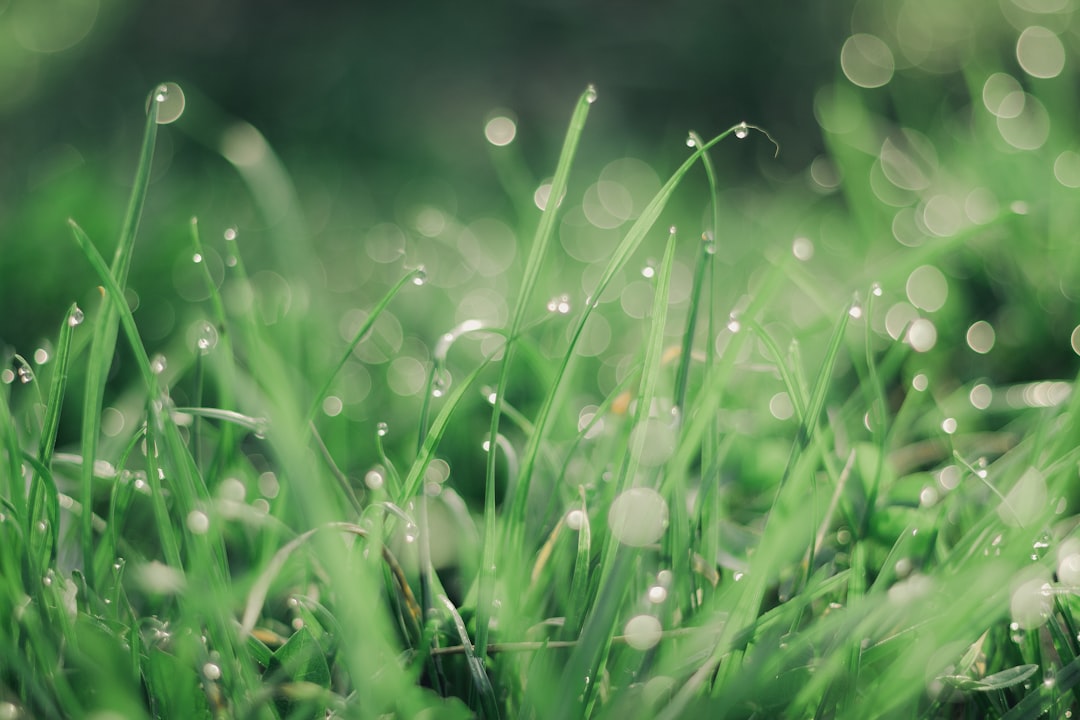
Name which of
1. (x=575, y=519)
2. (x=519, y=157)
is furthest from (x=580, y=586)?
(x=519, y=157)

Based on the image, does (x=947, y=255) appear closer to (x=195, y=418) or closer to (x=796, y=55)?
(x=195, y=418)

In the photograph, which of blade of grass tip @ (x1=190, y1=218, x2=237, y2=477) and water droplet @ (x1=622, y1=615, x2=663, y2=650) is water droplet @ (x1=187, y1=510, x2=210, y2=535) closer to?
blade of grass tip @ (x1=190, y1=218, x2=237, y2=477)

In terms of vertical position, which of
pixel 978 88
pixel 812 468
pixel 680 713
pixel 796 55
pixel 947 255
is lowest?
pixel 680 713

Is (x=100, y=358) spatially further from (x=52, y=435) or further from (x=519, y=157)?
(x=519, y=157)

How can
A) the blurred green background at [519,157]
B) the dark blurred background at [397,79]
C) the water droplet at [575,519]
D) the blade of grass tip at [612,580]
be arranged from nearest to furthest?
the blade of grass tip at [612,580]
the water droplet at [575,519]
the blurred green background at [519,157]
the dark blurred background at [397,79]

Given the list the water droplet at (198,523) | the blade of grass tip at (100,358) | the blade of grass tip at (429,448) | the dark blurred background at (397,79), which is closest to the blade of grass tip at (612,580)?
the blade of grass tip at (429,448)

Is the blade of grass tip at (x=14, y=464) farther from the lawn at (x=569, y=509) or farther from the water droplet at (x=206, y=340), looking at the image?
the water droplet at (x=206, y=340)

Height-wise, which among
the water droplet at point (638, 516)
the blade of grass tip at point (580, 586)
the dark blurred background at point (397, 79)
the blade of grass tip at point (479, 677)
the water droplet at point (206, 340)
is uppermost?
the dark blurred background at point (397, 79)

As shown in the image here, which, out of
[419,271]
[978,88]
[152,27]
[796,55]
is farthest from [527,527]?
[152,27]
